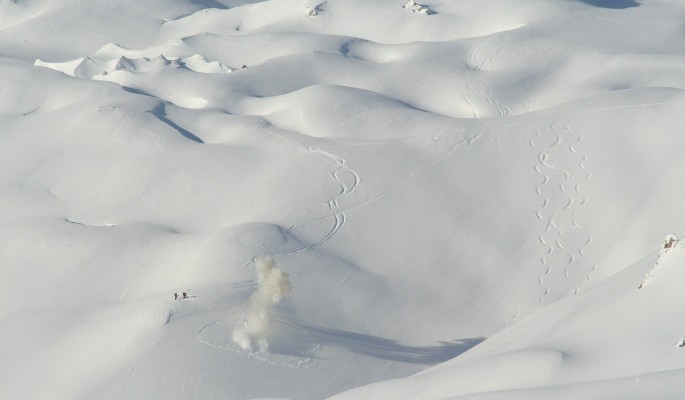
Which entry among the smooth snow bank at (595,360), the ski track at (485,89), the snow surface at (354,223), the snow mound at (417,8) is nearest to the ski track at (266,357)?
the snow surface at (354,223)

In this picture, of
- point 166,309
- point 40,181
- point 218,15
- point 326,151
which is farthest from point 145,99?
point 218,15

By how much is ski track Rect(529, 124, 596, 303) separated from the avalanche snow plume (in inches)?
285

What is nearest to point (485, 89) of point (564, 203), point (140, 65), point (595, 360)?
point (564, 203)

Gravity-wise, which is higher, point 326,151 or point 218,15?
point 326,151

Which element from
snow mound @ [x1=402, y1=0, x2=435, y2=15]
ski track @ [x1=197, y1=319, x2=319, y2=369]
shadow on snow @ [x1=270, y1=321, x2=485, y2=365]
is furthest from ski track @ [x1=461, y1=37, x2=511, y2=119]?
ski track @ [x1=197, y1=319, x2=319, y2=369]

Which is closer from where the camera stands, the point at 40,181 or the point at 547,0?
the point at 40,181

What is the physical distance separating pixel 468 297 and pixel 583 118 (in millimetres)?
8896

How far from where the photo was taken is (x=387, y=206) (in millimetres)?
27516

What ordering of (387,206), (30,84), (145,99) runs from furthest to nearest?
1. (30,84)
2. (145,99)
3. (387,206)

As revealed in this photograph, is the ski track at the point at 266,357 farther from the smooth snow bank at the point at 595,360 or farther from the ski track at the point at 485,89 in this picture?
the ski track at the point at 485,89

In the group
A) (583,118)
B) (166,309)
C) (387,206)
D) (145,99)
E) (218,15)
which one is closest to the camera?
(166,309)

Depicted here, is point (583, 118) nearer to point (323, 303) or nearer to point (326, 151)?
point (326, 151)

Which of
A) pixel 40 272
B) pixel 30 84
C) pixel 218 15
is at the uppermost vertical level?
pixel 40 272

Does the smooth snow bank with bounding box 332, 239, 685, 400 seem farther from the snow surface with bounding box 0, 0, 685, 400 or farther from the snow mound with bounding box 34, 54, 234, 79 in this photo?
the snow mound with bounding box 34, 54, 234, 79
